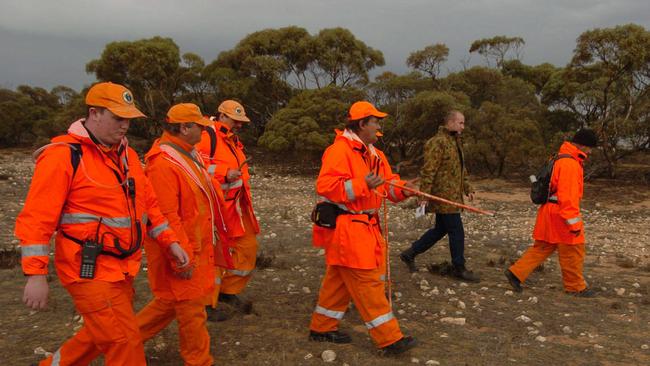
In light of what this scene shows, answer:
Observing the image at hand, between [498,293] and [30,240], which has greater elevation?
[30,240]

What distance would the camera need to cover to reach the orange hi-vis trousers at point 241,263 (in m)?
5.84

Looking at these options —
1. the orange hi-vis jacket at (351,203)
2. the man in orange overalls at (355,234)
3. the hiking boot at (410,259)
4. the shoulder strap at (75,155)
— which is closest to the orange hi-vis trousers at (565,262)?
the hiking boot at (410,259)

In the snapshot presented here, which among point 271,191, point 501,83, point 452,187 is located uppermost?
point 501,83

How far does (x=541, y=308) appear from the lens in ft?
20.8

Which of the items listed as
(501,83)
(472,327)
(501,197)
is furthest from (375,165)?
(501,83)

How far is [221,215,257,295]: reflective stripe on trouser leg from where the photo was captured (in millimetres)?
5836

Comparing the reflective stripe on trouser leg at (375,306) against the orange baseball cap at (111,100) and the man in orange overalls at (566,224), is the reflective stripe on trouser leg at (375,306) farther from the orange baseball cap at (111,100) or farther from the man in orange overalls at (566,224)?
the man in orange overalls at (566,224)

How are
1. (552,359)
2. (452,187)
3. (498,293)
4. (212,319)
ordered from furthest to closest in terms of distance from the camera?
1. (452,187)
2. (498,293)
3. (212,319)
4. (552,359)

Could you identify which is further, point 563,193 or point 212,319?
point 563,193

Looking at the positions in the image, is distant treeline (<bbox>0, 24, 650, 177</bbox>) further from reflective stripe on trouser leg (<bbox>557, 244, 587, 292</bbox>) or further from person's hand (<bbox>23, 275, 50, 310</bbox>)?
person's hand (<bbox>23, 275, 50, 310</bbox>)

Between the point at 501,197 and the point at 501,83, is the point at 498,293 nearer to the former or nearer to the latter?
the point at 501,197

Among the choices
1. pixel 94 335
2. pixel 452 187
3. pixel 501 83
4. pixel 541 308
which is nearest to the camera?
pixel 94 335

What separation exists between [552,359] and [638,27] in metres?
16.5

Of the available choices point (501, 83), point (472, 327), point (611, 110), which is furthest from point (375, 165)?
point (501, 83)
